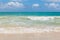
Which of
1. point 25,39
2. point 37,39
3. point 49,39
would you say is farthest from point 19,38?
point 49,39

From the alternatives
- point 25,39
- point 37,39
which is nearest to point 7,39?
point 25,39

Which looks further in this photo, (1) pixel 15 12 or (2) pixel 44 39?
(1) pixel 15 12

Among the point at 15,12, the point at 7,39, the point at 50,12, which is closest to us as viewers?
the point at 7,39

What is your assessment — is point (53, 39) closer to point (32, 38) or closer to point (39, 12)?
point (32, 38)

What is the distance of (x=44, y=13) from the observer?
1495cm

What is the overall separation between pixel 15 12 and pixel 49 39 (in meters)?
9.55

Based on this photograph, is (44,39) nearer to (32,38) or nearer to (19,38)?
(32,38)

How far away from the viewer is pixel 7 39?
471 cm

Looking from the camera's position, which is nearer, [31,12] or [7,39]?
[7,39]

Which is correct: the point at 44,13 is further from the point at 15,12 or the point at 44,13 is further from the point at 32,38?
the point at 32,38

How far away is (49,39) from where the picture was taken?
4.77 meters

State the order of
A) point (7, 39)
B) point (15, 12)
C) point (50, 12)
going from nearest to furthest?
point (7, 39) → point (15, 12) → point (50, 12)

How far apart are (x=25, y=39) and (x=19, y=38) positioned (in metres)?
0.19

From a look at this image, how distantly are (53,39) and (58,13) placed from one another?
9.75 metres
